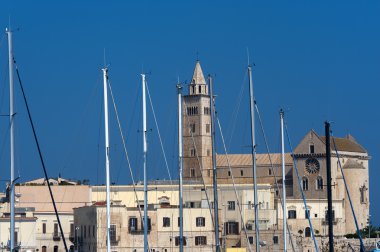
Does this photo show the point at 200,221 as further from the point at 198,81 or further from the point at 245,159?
the point at 198,81

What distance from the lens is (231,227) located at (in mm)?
84375

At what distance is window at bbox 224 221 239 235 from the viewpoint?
3307 inches

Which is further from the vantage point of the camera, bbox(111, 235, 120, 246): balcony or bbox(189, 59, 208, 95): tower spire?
bbox(189, 59, 208, 95): tower spire

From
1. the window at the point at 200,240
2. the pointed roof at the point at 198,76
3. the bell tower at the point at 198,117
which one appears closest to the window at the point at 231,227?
the window at the point at 200,240

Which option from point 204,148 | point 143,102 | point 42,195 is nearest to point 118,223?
point 42,195

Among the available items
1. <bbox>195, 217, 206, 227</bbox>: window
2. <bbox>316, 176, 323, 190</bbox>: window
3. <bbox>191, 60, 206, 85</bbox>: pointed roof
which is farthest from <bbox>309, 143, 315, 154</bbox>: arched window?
<bbox>195, 217, 206, 227</bbox>: window

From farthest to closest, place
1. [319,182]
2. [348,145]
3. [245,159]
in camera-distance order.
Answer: [245,159] → [348,145] → [319,182]

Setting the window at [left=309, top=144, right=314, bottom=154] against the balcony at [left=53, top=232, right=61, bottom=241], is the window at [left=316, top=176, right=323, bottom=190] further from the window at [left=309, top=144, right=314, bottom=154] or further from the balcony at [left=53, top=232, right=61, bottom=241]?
the balcony at [left=53, top=232, right=61, bottom=241]

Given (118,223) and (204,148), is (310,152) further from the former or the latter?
(118,223)

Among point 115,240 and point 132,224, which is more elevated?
point 132,224

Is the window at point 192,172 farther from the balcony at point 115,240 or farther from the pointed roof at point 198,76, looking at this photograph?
the balcony at point 115,240

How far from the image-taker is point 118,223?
72188mm

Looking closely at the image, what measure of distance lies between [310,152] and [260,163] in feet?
32.6

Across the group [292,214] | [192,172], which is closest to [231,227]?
[292,214]
